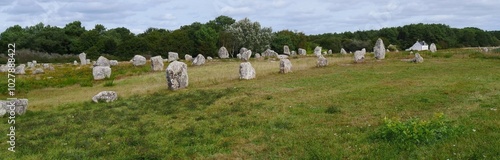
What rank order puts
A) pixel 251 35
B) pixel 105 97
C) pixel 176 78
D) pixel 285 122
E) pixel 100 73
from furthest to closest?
pixel 251 35 → pixel 100 73 → pixel 176 78 → pixel 105 97 → pixel 285 122

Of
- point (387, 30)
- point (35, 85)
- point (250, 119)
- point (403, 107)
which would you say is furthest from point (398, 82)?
point (387, 30)

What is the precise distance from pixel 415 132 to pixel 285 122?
4166 millimetres

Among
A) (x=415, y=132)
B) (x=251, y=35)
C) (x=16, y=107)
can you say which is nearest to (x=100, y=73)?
(x=16, y=107)

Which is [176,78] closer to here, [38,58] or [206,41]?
[38,58]

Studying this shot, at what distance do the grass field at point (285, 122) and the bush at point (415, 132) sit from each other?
21 mm

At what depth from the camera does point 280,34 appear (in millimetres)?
86125

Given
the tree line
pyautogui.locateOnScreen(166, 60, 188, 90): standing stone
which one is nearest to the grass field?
pyautogui.locateOnScreen(166, 60, 188, 90): standing stone

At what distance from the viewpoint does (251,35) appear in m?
75.6

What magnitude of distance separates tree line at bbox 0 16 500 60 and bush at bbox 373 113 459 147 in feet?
215

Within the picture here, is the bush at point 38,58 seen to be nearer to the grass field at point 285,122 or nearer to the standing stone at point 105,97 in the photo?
the grass field at point 285,122

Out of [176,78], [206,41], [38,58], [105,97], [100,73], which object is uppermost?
[206,41]

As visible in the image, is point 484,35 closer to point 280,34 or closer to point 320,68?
point 280,34

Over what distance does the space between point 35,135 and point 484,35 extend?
115822 mm

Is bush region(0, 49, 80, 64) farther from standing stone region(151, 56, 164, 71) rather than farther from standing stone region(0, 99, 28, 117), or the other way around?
standing stone region(0, 99, 28, 117)
